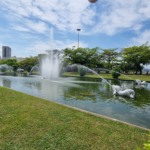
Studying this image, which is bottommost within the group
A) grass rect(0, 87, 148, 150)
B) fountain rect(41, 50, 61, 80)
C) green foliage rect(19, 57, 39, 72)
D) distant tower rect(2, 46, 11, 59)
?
grass rect(0, 87, 148, 150)

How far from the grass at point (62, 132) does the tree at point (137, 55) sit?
37.5 meters

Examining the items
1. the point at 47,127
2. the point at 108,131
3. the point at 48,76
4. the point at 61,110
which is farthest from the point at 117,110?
the point at 48,76

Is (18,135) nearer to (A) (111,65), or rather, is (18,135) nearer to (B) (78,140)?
(B) (78,140)

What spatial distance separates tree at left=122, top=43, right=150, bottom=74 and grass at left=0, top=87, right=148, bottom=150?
37471 mm

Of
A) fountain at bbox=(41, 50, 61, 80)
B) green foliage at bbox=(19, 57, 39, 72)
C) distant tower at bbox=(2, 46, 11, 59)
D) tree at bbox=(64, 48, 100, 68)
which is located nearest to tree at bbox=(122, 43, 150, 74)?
tree at bbox=(64, 48, 100, 68)

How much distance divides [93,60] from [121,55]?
7199mm

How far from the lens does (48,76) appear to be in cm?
2727

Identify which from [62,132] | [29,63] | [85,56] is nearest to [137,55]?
[85,56]

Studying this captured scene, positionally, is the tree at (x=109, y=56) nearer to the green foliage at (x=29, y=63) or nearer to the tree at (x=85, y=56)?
the tree at (x=85, y=56)

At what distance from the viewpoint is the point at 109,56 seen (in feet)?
154

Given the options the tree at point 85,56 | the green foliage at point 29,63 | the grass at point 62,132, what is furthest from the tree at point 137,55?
the grass at point 62,132

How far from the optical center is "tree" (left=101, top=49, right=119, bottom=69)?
151 feet

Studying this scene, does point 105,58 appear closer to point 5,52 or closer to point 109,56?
point 109,56

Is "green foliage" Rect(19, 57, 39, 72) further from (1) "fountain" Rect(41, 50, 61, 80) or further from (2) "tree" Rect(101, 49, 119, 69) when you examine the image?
(1) "fountain" Rect(41, 50, 61, 80)
